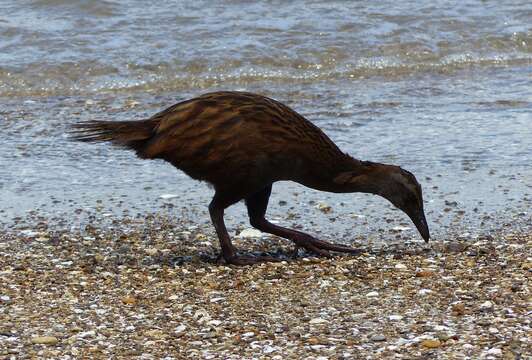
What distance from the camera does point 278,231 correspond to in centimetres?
773

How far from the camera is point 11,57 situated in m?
14.0

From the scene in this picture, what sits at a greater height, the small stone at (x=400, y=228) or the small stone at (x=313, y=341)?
the small stone at (x=313, y=341)

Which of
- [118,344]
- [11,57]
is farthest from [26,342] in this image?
[11,57]

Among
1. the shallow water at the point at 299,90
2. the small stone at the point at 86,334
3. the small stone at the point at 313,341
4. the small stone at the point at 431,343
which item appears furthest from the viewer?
the shallow water at the point at 299,90

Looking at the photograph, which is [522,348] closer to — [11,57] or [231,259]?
[231,259]

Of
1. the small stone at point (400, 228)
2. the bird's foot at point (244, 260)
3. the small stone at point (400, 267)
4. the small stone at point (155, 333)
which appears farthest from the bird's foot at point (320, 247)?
the small stone at point (155, 333)

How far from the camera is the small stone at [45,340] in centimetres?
591

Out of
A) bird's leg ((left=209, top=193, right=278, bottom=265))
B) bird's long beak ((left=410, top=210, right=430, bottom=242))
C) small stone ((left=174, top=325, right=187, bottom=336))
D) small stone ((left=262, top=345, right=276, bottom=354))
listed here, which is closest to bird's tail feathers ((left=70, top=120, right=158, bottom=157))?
bird's leg ((left=209, top=193, right=278, bottom=265))

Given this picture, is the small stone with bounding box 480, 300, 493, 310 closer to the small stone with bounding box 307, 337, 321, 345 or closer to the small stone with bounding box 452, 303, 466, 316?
the small stone with bounding box 452, 303, 466, 316

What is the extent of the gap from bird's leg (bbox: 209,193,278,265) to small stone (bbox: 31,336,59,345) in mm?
1703

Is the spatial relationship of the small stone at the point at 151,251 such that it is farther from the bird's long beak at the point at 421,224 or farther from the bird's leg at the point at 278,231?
the bird's long beak at the point at 421,224

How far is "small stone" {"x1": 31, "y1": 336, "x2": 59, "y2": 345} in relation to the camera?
5914 millimetres

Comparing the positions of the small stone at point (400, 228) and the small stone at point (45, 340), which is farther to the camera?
the small stone at point (400, 228)

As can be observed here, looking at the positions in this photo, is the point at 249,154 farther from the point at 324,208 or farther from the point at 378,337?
the point at 378,337
